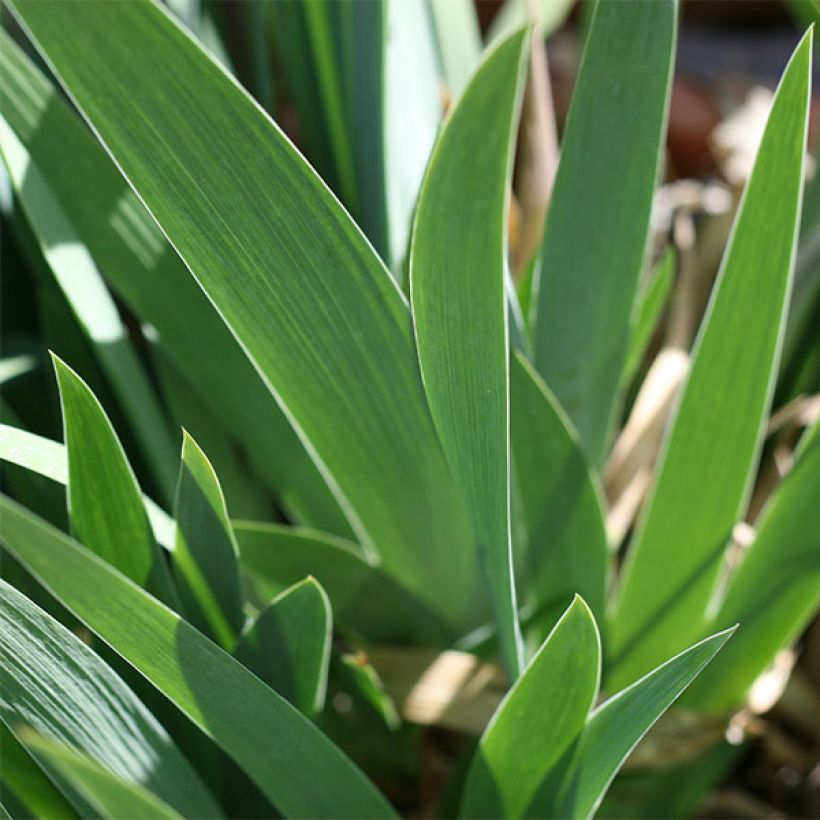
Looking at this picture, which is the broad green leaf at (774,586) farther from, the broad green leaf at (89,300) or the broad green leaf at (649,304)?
the broad green leaf at (89,300)

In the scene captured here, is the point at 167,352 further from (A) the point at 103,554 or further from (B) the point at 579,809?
(B) the point at 579,809

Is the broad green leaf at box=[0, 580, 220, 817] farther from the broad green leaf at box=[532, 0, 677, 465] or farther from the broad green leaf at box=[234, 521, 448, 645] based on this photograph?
the broad green leaf at box=[532, 0, 677, 465]

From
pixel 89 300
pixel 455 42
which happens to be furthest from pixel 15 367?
pixel 455 42

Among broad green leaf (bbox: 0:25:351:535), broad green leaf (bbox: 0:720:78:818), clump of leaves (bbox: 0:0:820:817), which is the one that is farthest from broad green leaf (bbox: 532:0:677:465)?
broad green leaf (bbox: 0:720:78:818)

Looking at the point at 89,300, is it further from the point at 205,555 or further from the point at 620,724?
the point at 620,724

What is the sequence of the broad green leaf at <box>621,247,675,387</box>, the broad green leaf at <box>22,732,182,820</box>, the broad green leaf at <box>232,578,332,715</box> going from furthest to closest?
the broad green leaf at <box>621,247,675,387</box> < the broad green leaf at <box>232,578,332,715</box> < the broad green leaf at <box>22,732,182,820</box>

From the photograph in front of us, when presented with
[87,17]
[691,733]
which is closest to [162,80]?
[87,17]
